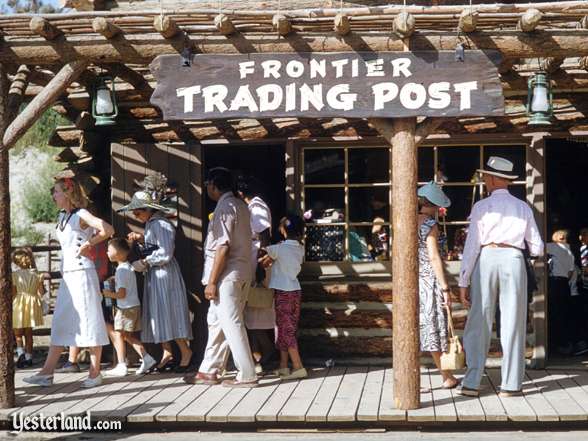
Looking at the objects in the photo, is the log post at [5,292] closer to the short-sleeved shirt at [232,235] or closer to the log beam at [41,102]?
the log beam at [41,102]

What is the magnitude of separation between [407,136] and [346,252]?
8.73ft

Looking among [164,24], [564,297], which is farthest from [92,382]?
[564,297]

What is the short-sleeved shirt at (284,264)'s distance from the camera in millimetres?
8891

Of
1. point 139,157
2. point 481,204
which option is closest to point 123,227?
point 139,157

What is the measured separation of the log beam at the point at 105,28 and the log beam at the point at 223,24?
798mm

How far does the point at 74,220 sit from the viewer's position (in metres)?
8.49

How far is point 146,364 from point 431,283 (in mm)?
2866

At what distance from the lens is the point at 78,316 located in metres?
A: 8.42

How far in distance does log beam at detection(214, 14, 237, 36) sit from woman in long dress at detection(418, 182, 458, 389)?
2090 mm

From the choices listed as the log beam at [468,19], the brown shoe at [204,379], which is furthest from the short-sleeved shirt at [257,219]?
the log beam at [468,19]

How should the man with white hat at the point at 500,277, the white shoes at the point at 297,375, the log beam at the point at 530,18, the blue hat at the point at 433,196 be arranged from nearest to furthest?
the log beam at the point at 530,18 < the man with white hat at the point at 500,277 < the blue hat at the point at 433,196 < the white shoes at the point at 297,375

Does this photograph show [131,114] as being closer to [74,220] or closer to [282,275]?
[74,220]

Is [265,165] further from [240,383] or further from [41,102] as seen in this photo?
[41,102]
